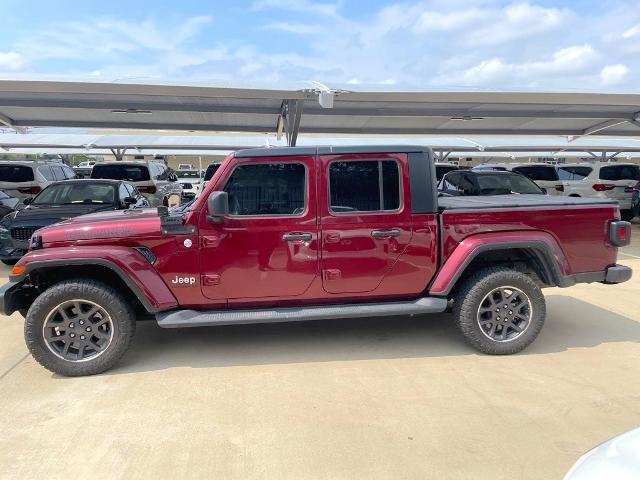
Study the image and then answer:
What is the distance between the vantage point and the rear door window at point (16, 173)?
1128 cm

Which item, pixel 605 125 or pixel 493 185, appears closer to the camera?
pixel 493 185

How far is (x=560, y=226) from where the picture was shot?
4.30 metres

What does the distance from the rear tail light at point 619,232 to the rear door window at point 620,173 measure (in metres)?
10.2

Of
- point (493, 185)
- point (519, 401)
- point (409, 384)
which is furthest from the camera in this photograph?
point (493, 185)

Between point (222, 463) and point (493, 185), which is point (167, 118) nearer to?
point (493, 185)

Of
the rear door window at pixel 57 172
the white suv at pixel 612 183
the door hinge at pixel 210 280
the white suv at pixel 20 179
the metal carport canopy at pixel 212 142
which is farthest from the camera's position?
the metal carport canopy at pixel 212 142

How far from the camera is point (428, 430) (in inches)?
123

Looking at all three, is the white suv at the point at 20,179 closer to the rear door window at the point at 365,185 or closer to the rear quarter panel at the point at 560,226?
the rear door window at the point at 365,185

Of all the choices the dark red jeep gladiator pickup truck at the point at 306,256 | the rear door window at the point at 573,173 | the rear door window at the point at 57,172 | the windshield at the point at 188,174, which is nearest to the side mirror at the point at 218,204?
the dark red jeep gladiator pickup truck at the point at 306,256

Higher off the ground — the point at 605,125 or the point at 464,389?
the point at 605,125

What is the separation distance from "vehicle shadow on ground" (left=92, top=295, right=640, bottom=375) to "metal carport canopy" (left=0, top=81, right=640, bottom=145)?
14.4 feet

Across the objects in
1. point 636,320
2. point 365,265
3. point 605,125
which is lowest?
point 636,320

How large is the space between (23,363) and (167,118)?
9.33 meters

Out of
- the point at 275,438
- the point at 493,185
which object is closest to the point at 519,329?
the point at 275,438
